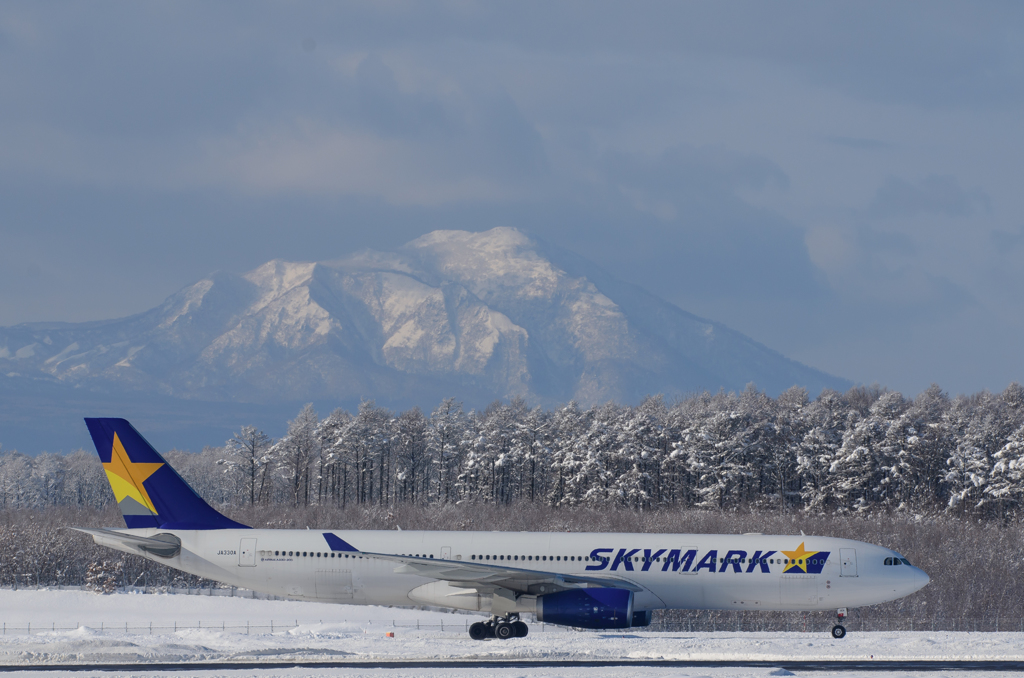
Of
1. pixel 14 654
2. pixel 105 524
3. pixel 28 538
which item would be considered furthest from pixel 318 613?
pixel 105 524

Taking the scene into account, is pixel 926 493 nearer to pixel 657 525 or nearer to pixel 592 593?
pixel 657 525

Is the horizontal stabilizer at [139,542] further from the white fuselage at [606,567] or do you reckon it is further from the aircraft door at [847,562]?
the aircraft door at [847,562]

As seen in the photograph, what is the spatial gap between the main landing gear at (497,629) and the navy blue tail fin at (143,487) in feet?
35.6

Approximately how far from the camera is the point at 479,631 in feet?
125

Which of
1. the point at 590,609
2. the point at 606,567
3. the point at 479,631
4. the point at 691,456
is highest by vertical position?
the point at 691,456

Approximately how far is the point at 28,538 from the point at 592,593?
149ft

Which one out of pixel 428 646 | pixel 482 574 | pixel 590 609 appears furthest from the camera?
A: pixel 482 574

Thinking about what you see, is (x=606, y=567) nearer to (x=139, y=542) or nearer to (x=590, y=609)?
(x=590, y=609)

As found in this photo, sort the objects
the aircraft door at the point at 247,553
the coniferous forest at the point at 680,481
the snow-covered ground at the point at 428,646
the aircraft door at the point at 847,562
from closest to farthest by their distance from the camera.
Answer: the snow-covered ground at the point at 428,646 < the aircraft door at the point at 847,562 < the aircraft door at the point at 247,553 < the coniferous forest at the point at 680,481

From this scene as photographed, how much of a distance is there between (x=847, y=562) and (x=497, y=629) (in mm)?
12862

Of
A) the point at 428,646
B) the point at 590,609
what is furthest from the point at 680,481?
the point at 428,646

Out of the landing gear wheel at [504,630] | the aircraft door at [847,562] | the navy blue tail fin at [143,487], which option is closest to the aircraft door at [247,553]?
the navy blue tail fin at [143,487]

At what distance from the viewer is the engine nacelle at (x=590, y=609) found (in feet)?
119

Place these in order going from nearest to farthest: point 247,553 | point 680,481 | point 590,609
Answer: point 590,609
point 247,553
point 680,481
